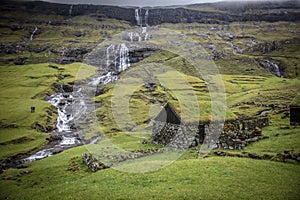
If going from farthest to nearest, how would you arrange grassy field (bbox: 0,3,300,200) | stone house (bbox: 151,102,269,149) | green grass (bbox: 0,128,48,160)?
green grass (bbox: 0,128,48,160), stone house (bbox: 151,102,269,149), grassy field (bbox: 0,3,300,200)

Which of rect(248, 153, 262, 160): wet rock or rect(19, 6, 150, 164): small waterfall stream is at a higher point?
rect(248, 153, 262, 160): wet rock

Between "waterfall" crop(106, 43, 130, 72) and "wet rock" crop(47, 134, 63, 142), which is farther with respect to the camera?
"waterfall" crop(106, 43, 130, 72)

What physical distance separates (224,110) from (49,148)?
34.3 m

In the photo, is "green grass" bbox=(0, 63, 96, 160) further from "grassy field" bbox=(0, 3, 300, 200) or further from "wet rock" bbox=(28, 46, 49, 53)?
"wet rock" bbox=(28, 46, 49, 53)

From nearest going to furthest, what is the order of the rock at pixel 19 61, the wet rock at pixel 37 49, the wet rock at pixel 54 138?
the wet rock at pixel 54 138 < the rock at pixel 19 61 < the wet rock at pixel 37 49

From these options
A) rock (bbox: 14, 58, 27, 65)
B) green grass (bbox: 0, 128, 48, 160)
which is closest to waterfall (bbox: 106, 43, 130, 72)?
rock (bbox: 14, 58, 27, 65)

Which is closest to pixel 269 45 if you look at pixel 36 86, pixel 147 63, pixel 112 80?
pixel 147 63

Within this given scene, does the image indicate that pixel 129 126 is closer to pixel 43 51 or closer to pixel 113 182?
pixel 113 182

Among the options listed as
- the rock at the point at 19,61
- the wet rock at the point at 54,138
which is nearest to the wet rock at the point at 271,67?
the wet rock at the point at 54,138

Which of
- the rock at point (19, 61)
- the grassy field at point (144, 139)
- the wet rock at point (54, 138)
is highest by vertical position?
the rock at point (19, 61)

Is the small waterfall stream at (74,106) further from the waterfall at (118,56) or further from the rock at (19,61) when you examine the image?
the rock at (19,61)

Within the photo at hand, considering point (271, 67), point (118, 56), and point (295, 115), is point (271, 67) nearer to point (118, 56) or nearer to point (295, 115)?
point (118, 56)

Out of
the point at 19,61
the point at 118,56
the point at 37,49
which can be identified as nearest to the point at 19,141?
the point at 118,56

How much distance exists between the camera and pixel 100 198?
2195cm
